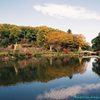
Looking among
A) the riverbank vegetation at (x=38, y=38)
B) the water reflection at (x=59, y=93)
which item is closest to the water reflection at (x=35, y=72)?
the water reflection at (x=59, y=93)

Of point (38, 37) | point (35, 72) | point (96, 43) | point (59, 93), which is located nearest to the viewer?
point (59, 93)

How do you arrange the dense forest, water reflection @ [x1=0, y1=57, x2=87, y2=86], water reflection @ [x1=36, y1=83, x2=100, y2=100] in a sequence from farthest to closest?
the dense forest < water reflection @ [x1=0, y1=57, x2=87, y2=86] < water reflection @ [x1=36, y1=83, x2=100, y2=100]

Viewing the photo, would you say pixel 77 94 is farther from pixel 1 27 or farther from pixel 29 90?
pixel 1 27

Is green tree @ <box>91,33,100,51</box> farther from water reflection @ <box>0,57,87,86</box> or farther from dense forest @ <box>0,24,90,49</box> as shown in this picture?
water reflection @ <box>0,57,87,86</box>

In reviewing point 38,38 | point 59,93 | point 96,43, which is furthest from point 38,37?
point 59,93

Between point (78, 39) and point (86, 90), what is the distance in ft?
177

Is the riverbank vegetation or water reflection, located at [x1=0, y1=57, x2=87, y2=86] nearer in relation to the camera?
water reflection, located at [x1=0, y1=57, x2=87, y2=86]

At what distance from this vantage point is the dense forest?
5241 cm

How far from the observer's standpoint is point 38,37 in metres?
55.4

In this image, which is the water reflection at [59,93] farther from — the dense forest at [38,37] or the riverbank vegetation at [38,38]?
the dense forest at [38,37]

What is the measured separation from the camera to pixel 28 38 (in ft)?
197

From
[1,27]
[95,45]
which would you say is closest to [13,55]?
[1,27]

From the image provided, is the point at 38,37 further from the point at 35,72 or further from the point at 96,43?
the point at 35,72

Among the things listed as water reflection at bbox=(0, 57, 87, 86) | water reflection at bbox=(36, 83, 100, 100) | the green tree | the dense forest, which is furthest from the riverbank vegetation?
water reflection at bbox=(36, 83, 100, 100)
